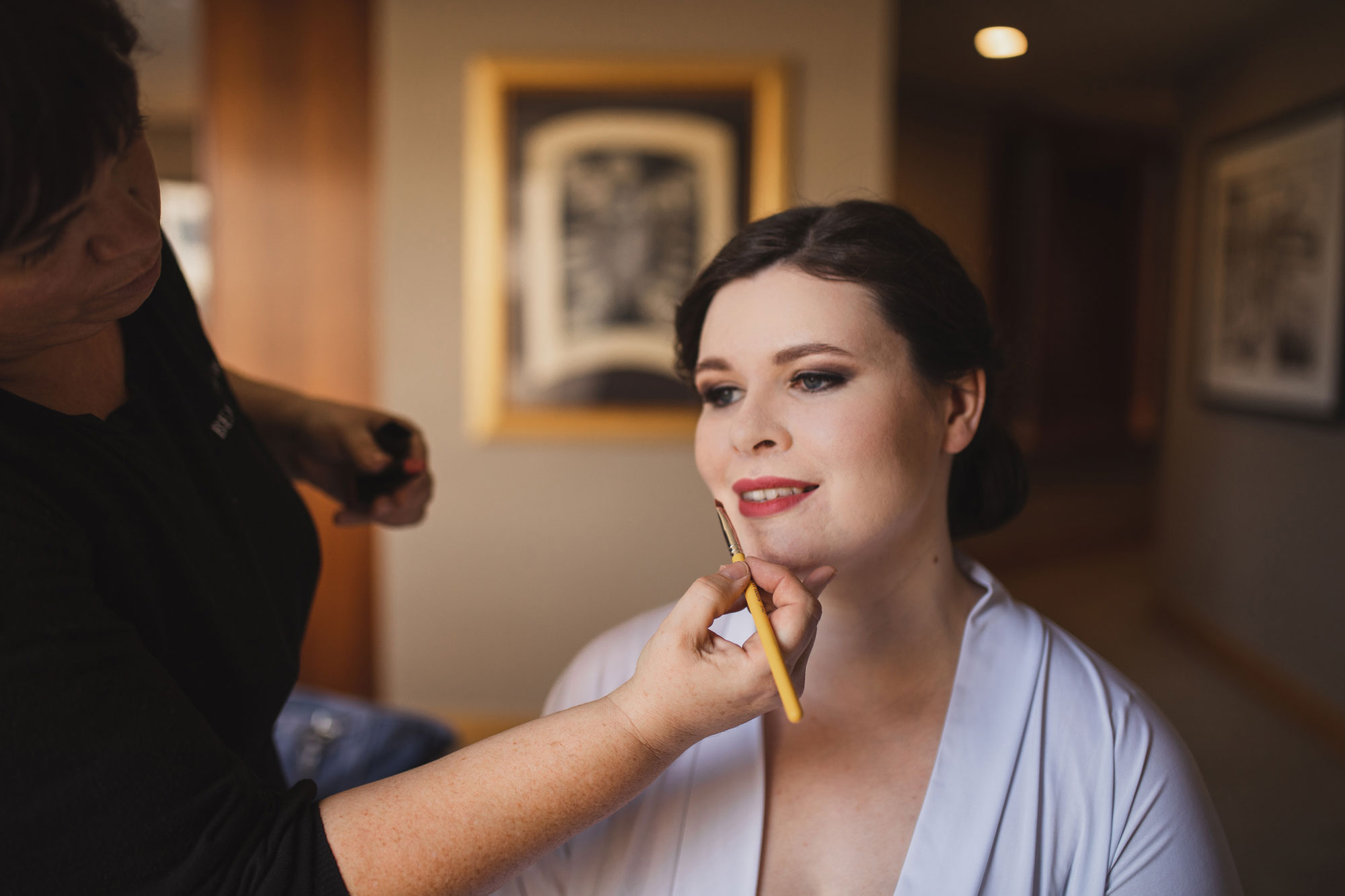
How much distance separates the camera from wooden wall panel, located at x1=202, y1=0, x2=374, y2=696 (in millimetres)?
2971

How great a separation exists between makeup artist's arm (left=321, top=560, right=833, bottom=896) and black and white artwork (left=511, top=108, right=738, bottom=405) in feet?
7.27

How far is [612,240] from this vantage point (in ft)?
9.45

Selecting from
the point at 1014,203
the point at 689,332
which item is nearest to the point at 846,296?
the point at 689,332

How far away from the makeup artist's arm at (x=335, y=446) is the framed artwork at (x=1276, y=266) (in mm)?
1077

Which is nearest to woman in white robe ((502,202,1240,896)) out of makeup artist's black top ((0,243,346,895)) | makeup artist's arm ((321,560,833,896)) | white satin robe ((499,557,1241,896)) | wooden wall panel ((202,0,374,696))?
white satin robe ((499,557,1241,896))

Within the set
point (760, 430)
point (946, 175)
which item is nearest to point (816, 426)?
point (760, 430)

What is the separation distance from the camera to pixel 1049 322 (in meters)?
4.46

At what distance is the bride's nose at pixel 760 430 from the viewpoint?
99cm

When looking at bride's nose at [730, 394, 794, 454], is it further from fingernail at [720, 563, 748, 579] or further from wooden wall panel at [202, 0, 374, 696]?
wooden wall panel at [202, 0, 374, 696]

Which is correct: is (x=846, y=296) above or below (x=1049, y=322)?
below

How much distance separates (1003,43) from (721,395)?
2.05ft

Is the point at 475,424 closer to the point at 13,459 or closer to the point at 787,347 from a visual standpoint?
the point at 787,347

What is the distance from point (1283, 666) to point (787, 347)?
2.50 ft

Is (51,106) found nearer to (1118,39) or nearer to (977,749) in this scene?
(977,749)
